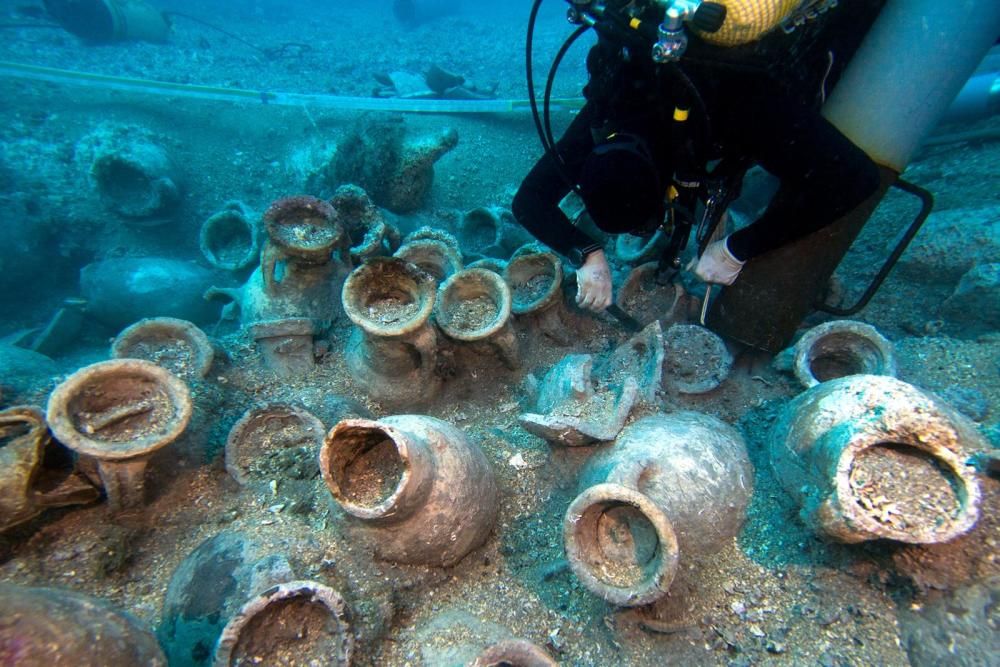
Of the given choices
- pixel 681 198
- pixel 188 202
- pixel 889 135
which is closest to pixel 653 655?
pixel 681 198

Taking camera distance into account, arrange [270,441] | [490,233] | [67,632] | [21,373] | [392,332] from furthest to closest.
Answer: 1. [490,233]
2. [21,373]
3. [270,441]
4. [392,332]
5. [67,632]

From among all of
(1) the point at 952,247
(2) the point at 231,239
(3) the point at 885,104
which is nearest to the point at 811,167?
(3) the point at 885,104

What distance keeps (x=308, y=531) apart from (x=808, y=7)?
3302 mm

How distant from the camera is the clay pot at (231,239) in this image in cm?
466

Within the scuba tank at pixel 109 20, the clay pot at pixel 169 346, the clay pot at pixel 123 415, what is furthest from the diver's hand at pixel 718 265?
the scuba tank at pixel 109 20

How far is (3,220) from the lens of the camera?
6.32 meters

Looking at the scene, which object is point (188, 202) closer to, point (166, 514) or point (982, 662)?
point (166, 514)

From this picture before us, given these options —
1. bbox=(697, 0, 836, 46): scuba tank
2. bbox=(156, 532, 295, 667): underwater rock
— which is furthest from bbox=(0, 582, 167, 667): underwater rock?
bbox=(697, 0, 836, 46): scuba tank

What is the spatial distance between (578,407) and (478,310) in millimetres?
955

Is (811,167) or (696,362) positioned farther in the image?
(696,362)

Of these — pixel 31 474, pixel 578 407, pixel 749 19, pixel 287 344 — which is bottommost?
pixel 287 344

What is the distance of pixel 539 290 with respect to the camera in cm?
343

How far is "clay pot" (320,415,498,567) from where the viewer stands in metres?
1.81

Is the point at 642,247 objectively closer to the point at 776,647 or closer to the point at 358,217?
the point at 358,217
